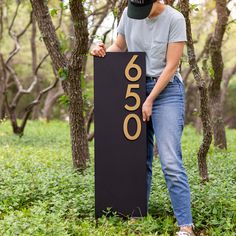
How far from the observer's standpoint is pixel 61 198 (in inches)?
196

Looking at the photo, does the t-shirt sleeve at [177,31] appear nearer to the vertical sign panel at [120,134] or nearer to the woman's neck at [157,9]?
the woman's neck at [157,9]

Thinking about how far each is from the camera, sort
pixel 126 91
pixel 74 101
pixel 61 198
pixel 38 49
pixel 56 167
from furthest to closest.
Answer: pixel 38 49, pixel 56 167, pixel 74 101, pixel 61 198, pixel 126 91

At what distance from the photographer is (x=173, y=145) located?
A: 4.28m

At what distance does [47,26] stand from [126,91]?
105 inches

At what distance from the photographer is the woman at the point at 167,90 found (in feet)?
14.0

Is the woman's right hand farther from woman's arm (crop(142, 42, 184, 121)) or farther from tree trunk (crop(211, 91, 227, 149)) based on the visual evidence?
tree trunk (crop(211, 91, 227, 149))

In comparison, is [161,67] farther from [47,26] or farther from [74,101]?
[47,26]

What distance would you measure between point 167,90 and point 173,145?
0.43m

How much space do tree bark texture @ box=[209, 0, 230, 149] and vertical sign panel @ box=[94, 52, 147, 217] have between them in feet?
15.1

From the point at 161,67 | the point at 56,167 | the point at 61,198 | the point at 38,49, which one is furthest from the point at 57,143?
the point at 38,49

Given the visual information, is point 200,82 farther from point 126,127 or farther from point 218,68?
point 218,68

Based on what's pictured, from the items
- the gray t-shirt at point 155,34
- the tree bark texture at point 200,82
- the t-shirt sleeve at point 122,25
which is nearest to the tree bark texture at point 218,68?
the tree bark texture at point 200,82

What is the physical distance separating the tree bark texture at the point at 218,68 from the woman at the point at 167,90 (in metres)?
4.61

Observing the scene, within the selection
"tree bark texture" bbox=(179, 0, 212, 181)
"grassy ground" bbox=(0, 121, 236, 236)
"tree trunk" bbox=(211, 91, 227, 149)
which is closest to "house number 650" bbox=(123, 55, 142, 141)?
"grassy ground" bbox=(0, 121, 236, 236)
